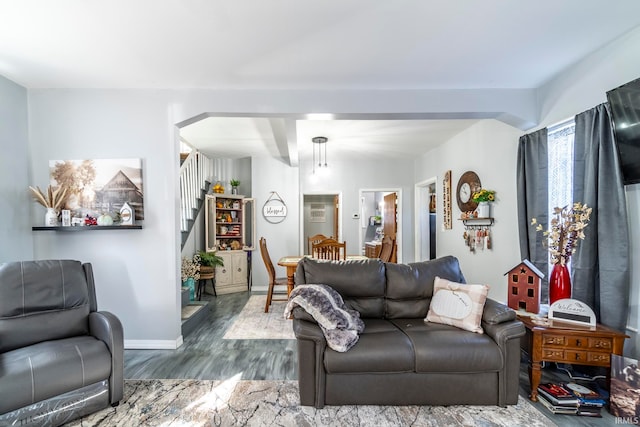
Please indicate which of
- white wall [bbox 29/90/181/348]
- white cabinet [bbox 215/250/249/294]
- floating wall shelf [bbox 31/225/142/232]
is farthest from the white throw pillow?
white cabinet [bbox 215/250/249/294]

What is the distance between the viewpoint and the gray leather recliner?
1.71 m

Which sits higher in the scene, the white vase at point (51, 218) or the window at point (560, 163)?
the window at point (560, 163)

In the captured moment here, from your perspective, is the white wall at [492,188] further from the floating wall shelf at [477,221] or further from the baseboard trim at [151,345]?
the baseboard trim at [151,345]

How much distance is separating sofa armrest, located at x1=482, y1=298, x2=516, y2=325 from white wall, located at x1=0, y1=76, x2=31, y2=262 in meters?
4.09

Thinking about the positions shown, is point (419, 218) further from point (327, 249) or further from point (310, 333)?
point (310, 333)

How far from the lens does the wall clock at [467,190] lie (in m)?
3.96

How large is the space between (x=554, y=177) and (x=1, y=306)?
14.8ft

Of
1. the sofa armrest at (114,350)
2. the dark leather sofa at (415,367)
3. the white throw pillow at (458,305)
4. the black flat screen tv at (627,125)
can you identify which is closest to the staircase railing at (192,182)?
the sofa armrest at (114,350)

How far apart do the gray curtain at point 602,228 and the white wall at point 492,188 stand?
863mm

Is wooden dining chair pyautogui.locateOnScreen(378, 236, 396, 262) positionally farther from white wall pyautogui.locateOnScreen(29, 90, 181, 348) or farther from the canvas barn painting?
the canvas barn painting

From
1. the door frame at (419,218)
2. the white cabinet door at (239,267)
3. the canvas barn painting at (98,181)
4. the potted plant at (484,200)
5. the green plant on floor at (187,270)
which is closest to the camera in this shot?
the canvas barn painting at (98,181)

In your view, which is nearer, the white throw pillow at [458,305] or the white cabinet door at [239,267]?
the white throw pillow at [458,305]

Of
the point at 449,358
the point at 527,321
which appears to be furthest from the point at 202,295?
the point at 527,321

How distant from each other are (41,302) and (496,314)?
10.7ft
